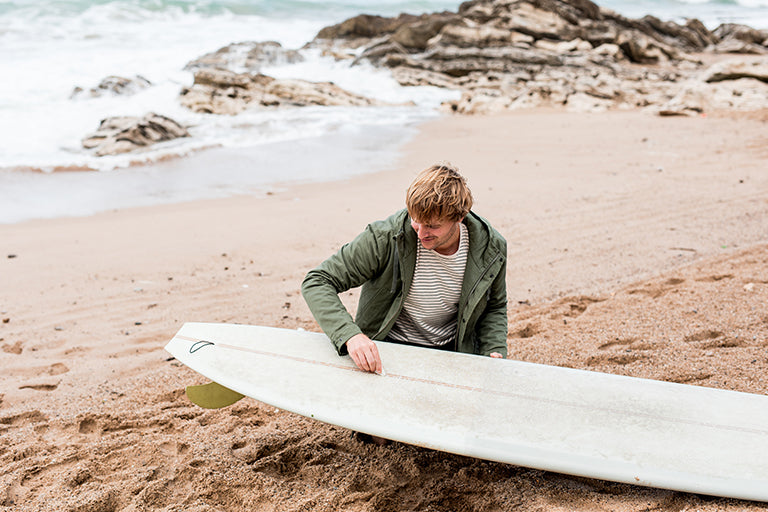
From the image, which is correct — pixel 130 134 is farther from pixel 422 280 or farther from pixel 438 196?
pixel 438 196

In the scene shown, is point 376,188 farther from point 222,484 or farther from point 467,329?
point 222,484

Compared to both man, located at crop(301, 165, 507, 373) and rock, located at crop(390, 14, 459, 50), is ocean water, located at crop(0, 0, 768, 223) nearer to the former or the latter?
rock, located at crop(390, 14, 459, 50)

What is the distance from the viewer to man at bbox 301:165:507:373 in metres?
2.41

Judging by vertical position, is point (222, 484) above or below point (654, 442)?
below

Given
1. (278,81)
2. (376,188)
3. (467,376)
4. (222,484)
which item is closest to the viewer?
(222,484)

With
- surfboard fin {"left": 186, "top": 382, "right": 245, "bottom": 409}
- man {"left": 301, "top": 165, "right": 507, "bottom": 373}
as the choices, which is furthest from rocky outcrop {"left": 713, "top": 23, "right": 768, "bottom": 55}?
surfboard fin {"left": 186, "top": 382, "right": 245, "bottom": 409}

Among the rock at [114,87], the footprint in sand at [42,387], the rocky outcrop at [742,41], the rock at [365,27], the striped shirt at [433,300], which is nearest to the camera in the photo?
the striped shirt at [433,300]

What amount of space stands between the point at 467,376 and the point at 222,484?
1156mm

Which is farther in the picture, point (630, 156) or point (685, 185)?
point (630, 156)

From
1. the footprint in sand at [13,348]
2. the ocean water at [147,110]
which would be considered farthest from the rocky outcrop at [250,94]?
the footprint in sand at [13,348]

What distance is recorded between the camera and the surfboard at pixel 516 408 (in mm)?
2250

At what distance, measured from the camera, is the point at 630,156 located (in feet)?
30.1

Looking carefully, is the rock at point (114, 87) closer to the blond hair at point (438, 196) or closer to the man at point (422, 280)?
the man at point (422, 280)

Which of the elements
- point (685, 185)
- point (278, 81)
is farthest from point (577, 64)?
point (685, 185)
